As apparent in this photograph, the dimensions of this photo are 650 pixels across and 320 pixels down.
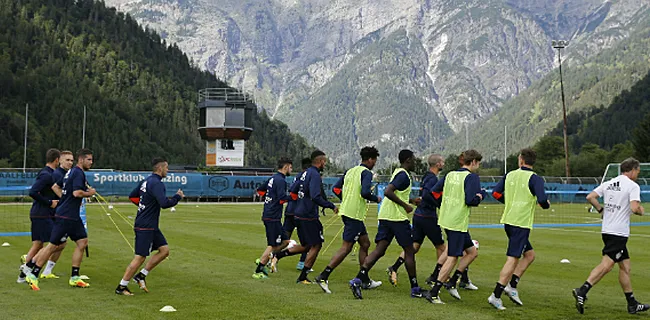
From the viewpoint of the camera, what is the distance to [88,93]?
154625 mm

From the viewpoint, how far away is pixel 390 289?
1436 cm

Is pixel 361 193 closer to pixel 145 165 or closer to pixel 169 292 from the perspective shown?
pixel 169 292

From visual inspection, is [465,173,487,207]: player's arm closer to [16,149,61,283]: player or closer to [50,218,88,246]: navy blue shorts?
[50,218,88,246]: navy blue shorts

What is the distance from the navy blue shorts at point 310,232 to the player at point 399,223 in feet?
4.56

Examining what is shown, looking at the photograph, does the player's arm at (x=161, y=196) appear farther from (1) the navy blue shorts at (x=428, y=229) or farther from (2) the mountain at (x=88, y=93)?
(2) the mountain at (x=88, y=93)

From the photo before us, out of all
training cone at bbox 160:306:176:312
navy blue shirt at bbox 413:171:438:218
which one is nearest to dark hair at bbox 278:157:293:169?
navy blue shirt at bbox 413:171:438:218

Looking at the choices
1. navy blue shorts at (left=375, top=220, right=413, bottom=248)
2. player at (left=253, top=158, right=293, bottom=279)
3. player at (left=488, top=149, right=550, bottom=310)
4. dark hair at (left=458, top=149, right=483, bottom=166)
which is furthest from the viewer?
player at (left=253, top=158, right=293, bottom=279)

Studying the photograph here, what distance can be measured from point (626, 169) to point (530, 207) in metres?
1.56

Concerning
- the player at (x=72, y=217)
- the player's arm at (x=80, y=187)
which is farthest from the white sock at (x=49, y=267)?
the player's arm at (x=80, y=187)

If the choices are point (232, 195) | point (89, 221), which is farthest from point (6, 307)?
point (232, 195)

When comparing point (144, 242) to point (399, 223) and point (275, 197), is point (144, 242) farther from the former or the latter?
point (399, 223)

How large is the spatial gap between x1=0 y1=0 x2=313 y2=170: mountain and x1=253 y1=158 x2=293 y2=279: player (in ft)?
322

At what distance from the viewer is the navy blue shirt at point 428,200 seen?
14.2 meters

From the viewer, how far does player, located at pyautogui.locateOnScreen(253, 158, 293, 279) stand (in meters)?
15.9
